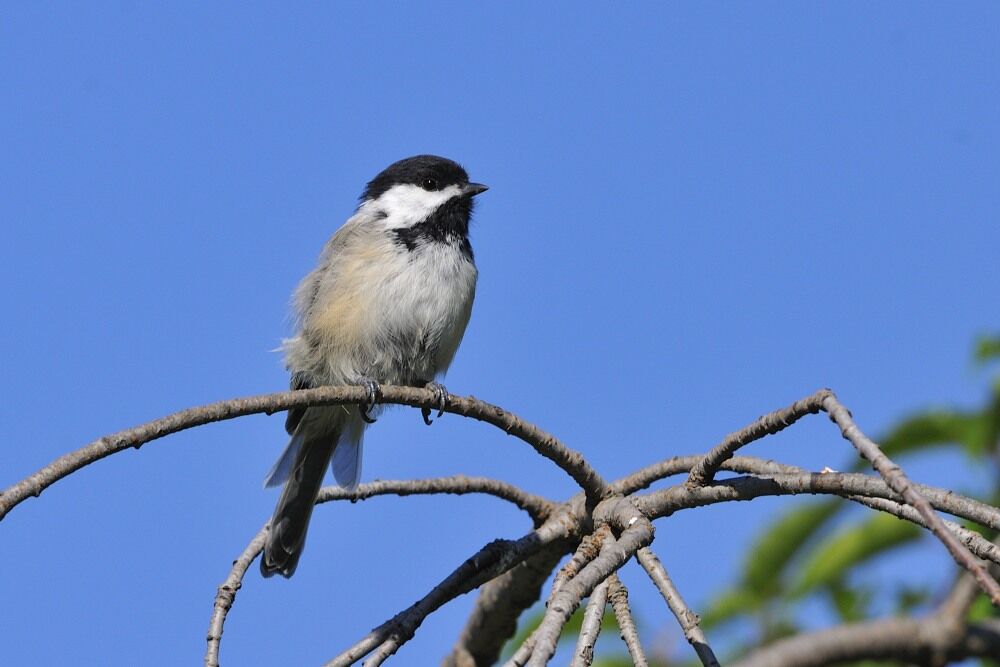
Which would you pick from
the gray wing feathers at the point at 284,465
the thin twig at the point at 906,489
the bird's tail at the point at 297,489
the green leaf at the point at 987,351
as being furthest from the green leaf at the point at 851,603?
the gray wing feathers at the point at 284,465

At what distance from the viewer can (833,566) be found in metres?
4.03

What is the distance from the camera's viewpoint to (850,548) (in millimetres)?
4066

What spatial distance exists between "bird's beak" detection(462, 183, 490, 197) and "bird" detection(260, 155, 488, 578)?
133 millimetres

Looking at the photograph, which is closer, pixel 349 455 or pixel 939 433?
pixel 939 433

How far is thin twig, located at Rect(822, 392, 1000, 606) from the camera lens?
1.79 meters

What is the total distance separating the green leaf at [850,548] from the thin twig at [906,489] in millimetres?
1778

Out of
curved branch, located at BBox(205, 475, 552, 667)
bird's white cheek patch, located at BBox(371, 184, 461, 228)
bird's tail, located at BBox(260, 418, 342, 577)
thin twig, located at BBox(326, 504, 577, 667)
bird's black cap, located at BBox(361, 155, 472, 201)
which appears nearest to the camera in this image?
thin twig, located at BBox(326, 504, 577, 667)

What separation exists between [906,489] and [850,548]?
2.24 m

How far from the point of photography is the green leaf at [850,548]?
4.02 m

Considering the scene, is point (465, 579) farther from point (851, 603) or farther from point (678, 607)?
point (851, 603)

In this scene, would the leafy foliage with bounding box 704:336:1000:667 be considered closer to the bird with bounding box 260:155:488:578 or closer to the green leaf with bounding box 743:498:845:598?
the green leaf with bounding box 743:498:845:598

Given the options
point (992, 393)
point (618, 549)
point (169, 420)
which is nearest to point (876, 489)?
point (618, 549)

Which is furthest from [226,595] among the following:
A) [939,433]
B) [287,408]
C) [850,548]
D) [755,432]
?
[939,433]

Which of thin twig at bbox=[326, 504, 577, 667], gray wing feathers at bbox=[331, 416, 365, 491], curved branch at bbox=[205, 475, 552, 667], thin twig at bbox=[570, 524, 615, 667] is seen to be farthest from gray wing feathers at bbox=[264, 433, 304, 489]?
thin twig at bbox=[570, 524, 615, 667]
